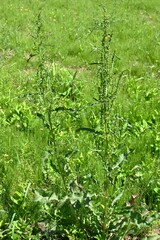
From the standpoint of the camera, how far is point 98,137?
17.3 ft

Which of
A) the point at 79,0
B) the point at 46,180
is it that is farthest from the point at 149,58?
the point at 79,0

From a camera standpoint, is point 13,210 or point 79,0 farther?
point 79,0

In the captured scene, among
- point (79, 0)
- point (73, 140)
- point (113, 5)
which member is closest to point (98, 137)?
point (73, 140)

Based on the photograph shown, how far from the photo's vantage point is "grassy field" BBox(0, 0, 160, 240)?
3.59 metres

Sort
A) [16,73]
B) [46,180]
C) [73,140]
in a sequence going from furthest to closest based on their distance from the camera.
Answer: [16,73], [73,140], [46,180]

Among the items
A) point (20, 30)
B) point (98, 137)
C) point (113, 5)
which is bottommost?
point (98, 137)

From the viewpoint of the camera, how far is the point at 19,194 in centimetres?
416

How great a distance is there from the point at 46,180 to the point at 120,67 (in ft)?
15.6

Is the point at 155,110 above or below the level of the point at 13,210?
above

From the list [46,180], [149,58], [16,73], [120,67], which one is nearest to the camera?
[46,180]

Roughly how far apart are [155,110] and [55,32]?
17.7ft

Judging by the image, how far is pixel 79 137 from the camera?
5367mm

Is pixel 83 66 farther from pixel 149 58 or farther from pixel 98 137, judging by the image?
pixel 98 137

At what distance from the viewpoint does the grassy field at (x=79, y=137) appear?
3592mm
